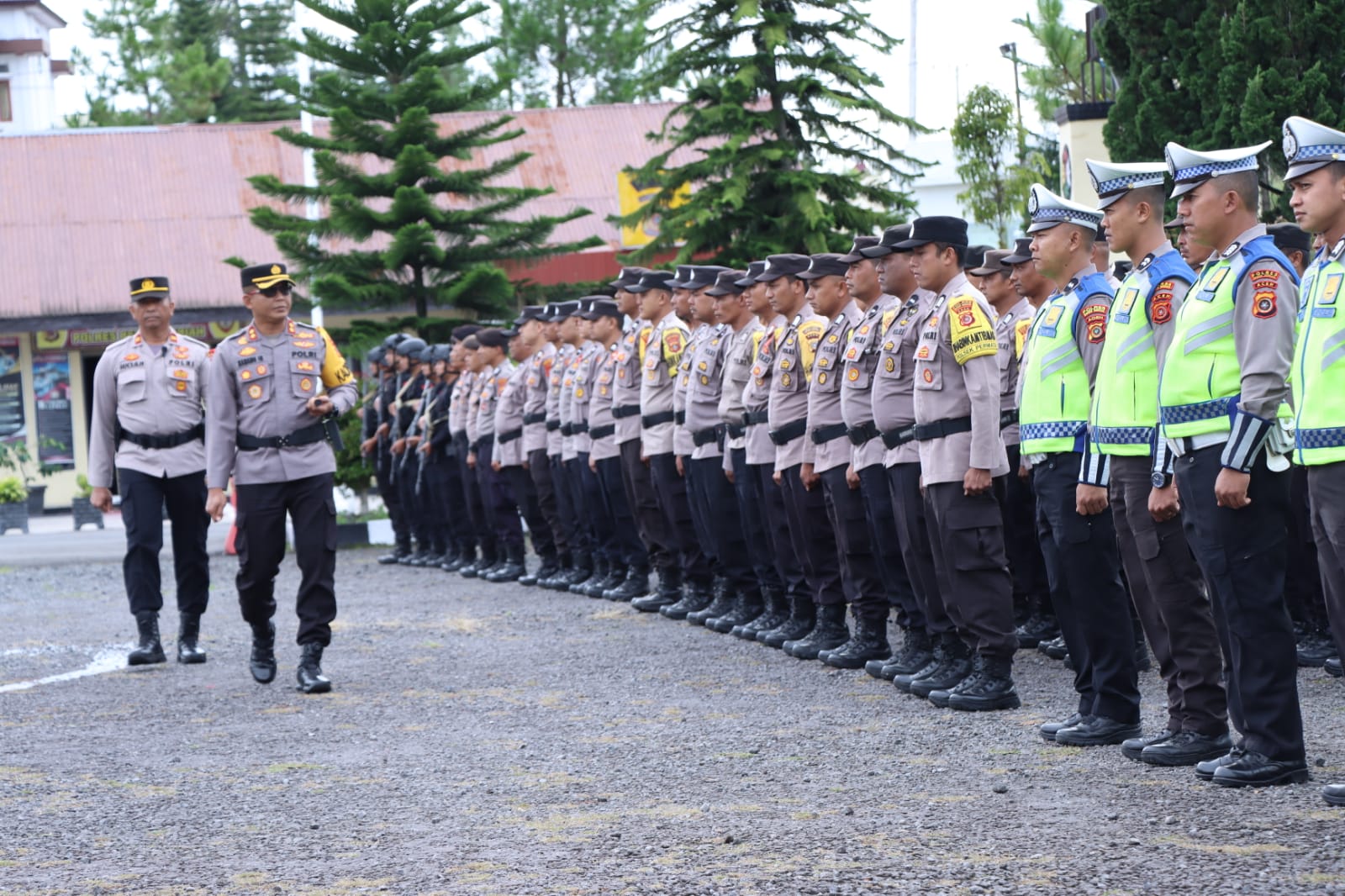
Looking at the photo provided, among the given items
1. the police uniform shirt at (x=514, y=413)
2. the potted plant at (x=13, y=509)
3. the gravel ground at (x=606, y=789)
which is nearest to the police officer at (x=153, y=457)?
the gravel ground at (x=606, y=789)

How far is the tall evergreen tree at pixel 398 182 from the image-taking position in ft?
75.3

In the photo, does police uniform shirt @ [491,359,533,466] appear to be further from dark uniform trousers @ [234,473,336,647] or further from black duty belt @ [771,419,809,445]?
dark uniform trousers @ [234,473,336,647]

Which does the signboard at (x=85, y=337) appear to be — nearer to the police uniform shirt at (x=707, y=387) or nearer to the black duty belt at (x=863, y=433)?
the police uniform shirt at (x=707, y=387)

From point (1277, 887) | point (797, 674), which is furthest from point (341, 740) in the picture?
point (1277, 887)

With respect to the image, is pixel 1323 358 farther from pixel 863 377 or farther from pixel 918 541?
pixel 863 377

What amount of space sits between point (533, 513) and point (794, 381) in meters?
5.88

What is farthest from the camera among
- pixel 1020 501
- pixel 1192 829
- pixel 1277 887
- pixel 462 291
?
pixel 462 291

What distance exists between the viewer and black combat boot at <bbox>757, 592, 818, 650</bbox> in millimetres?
10258

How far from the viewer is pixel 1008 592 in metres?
7.96

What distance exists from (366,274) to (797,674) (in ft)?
50.1

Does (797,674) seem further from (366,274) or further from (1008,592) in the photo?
(366,274)

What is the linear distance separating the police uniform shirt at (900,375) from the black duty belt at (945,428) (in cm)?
19

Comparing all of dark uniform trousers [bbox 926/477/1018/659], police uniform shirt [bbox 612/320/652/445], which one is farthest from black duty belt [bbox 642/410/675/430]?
dark uniform trousers [bbox 926/477/1018/659]

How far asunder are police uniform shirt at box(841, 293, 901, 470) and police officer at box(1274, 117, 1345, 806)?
3.26m
